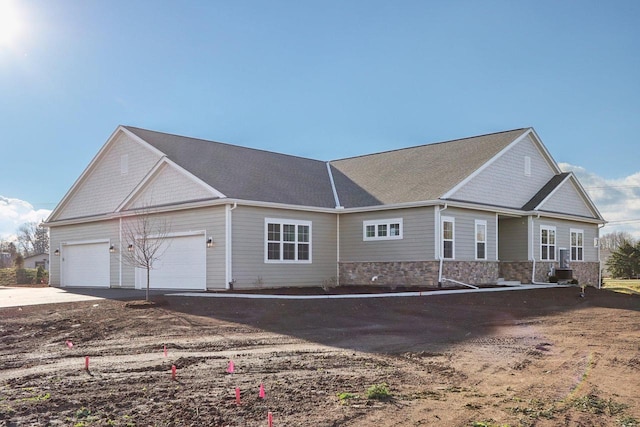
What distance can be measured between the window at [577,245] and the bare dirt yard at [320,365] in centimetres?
1270

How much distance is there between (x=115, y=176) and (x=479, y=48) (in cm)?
1706

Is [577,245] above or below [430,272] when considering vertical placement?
above

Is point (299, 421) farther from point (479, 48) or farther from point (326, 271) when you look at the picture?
point (326, 271)

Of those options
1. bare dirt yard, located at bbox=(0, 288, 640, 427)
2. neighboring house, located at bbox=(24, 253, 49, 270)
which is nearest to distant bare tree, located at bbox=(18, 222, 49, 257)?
neighboring house, located at bbox=(24, 253, 49, 270)

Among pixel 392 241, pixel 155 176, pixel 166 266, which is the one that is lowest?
pixel 166 266

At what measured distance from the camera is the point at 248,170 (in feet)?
78.0

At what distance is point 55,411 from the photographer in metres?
6.49

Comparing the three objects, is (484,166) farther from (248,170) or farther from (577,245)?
(248,170)

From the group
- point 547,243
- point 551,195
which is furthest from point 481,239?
point 551,195

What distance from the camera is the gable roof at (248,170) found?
21.5m

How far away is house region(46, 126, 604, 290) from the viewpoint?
20.8m

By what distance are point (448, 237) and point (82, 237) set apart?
679 inches

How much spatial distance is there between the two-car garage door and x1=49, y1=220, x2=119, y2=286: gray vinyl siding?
26 centimetres

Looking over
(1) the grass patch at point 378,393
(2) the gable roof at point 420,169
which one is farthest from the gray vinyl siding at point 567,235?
(1) the grass patch at point 378,393
